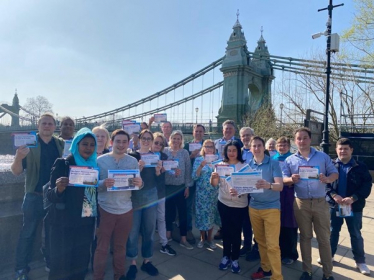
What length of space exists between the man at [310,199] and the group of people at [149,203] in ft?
0.04

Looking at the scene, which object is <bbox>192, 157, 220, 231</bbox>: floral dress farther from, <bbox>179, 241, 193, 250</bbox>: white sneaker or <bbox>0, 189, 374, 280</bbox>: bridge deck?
<bbox>0, 189, 374, 280</bbox>: bridge deck

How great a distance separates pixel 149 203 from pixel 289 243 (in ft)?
7.44

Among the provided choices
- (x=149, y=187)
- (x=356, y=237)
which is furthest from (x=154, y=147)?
(x=356, y=237)

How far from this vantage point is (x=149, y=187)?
12.5ft

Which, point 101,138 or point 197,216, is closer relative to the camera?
point 101,138

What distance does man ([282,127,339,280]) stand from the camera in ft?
11.4

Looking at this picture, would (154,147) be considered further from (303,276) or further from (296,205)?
(303,276)

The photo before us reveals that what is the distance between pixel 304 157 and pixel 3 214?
13.8 ft

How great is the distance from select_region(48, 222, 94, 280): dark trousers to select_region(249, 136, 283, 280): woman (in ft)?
6.83

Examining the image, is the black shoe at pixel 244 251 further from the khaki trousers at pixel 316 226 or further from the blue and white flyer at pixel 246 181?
the blue and white flyer at pixel 246 181

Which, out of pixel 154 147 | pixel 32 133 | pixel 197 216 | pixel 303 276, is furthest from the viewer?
pixel 197 216

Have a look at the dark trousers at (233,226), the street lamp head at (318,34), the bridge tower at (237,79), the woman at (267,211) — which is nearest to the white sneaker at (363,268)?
the woman at (267,211)

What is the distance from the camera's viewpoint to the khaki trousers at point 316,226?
3.49m

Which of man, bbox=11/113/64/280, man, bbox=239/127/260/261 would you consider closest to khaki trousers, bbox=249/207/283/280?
man, bbox=239/127/260/261
